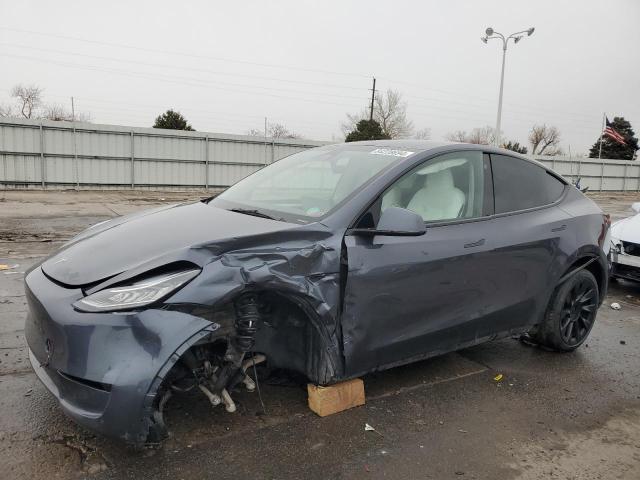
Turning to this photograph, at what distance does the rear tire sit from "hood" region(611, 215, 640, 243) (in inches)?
88.0

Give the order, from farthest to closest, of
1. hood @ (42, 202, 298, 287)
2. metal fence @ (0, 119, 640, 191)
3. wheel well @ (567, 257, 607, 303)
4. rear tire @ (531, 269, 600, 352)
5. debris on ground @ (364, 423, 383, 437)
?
metal fence @ (0, 119, 640, 191), wheel well @ (567, 257, 607, 303), rear tire @ (531, 269, 600, 352), debris on ground @ (364, 423, 383, 437), hood @ (42, 202, 298, 287)

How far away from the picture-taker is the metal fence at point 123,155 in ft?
61.9

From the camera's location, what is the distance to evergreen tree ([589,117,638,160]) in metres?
56.2

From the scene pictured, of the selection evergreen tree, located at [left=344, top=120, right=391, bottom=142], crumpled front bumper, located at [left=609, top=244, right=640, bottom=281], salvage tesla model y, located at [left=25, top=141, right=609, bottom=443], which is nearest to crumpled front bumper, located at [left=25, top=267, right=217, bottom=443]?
salvage tesla model y, located at [left=25, top=141, right=609, bottom=443]

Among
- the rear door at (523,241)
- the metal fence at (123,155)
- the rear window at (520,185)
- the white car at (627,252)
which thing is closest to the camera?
the rear door at (523,241)

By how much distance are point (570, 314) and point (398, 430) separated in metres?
2.00

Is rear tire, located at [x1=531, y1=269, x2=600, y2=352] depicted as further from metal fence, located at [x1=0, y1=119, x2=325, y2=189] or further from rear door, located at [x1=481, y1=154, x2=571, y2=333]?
metal fence, located at [x1=0, y1=119, x2=325, y2=189]

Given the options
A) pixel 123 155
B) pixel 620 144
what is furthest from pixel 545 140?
pixel 123 155

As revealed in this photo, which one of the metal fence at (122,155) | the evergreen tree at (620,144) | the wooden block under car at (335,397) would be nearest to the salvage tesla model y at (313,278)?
the wooden block under car at (335,397)

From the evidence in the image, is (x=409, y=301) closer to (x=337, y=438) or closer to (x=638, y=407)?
(x=337, y=438)

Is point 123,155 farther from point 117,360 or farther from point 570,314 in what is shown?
point 117,360

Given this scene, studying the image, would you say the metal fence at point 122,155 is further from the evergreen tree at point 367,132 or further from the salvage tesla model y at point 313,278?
the salvage tesla model y at point 313,278

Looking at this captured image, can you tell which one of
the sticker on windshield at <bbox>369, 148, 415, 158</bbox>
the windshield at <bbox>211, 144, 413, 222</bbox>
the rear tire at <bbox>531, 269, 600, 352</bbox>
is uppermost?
the sticker on windshield at <bbox>369, 148, 415, 158</bbox>

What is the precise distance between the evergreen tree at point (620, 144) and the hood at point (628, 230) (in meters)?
56.9
